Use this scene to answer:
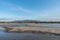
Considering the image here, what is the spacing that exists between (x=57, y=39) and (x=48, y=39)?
4.98ft

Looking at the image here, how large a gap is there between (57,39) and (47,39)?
66.3 inches

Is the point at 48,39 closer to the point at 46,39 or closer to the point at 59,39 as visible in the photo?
the point at 46,39

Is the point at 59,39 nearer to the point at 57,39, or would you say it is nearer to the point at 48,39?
the point at 57,39

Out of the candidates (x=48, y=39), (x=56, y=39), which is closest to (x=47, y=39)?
(x=48, y=39)

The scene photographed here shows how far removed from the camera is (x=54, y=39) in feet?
72.6

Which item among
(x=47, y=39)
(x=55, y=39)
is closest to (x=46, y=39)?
(x=47, y=39)

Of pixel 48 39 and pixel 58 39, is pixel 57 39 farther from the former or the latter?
pixel 48 39

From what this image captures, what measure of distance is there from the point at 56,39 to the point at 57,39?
166 mm

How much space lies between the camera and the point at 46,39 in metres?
22.1

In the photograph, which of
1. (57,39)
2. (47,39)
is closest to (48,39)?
(47,39)

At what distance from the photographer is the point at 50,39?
2214cm

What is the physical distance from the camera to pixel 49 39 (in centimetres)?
2209

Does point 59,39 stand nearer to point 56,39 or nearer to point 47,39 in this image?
point 56,39

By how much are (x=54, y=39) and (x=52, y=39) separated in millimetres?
335
